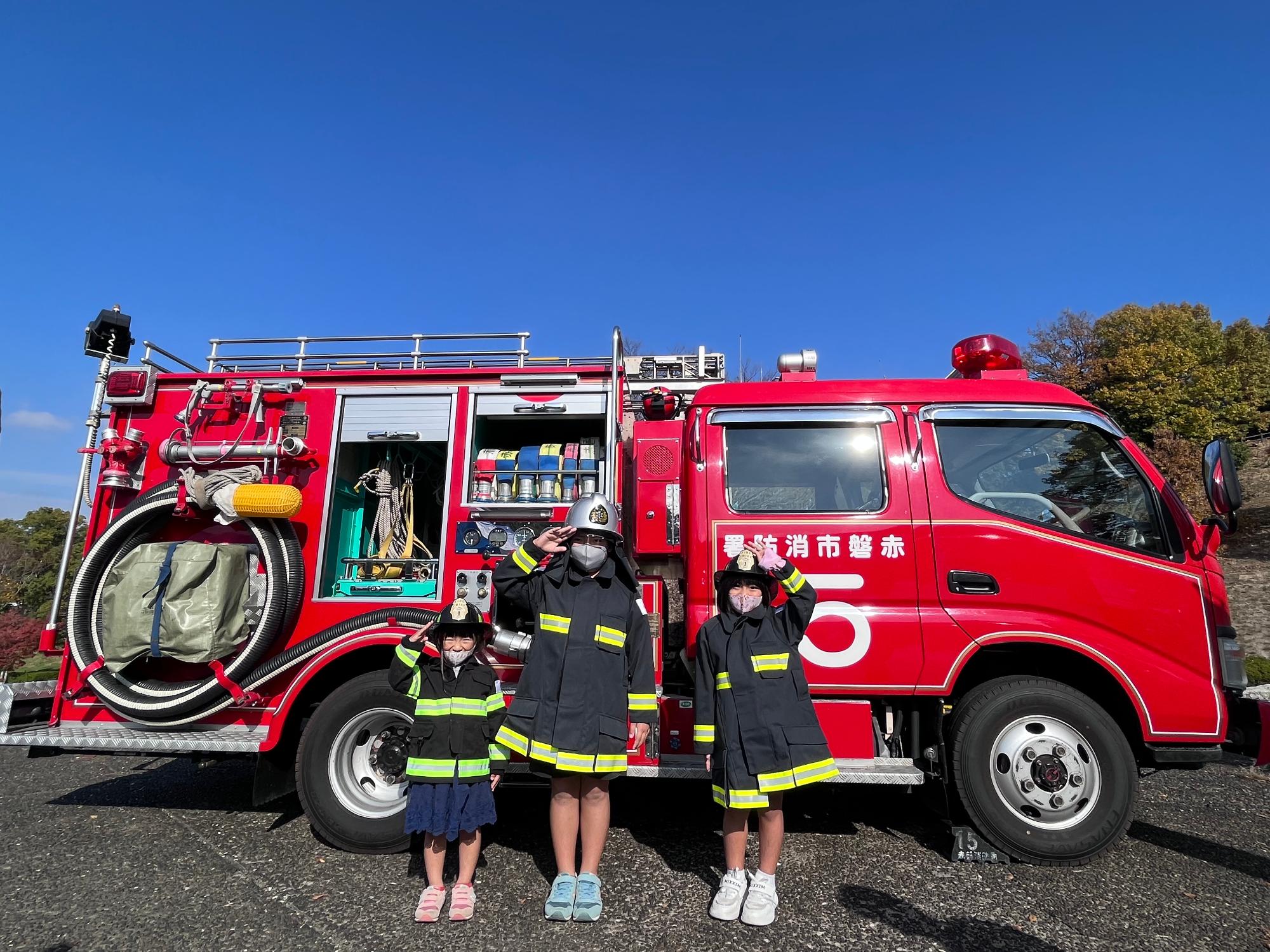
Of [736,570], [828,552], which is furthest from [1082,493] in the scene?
[736,570]

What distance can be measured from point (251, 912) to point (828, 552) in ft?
11.4

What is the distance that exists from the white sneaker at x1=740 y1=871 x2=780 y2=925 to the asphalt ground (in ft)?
0.23

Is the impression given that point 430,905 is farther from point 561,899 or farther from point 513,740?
point 513,740

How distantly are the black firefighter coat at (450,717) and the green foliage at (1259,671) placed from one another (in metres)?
12.3

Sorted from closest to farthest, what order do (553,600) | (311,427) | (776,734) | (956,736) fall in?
1. (776,734)
2. (553,600)
3. (956,736)
4. (311,427)

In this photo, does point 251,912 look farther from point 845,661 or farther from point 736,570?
point 845,661

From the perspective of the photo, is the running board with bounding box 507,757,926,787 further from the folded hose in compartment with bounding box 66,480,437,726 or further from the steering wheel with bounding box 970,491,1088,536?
the steering wheel with bounding box 970,491,1088,536

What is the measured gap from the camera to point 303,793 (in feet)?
12.9

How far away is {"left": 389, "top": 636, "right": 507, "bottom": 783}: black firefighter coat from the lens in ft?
10.6

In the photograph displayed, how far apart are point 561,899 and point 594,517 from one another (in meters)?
1.79

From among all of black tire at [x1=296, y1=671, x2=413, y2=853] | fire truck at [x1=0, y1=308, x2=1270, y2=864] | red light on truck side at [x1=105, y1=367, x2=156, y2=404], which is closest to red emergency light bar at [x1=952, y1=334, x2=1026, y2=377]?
fire truck at [x1=0, y1=308, x2=1270, y2=864]

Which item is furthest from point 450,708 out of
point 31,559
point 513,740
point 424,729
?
point 31,559

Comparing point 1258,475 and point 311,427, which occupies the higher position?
point 1258,475

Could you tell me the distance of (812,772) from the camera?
3025mm
